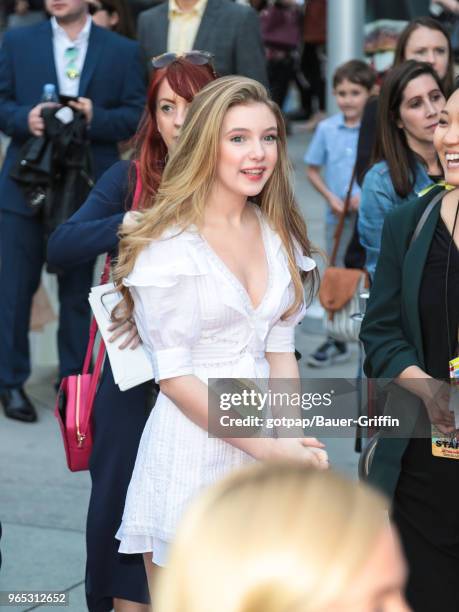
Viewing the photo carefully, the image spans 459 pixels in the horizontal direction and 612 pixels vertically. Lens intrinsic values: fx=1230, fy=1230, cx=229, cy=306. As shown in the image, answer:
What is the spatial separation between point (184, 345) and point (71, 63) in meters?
3.62

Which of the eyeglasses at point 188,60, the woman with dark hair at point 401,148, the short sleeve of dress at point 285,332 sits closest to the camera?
the short sleeve of dress at point 285,332

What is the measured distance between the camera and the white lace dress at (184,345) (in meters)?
3.29

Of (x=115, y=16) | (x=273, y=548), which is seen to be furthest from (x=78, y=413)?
(x=115, y=16)

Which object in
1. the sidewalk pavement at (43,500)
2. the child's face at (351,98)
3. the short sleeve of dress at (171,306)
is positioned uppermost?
the child's face at (351,98)

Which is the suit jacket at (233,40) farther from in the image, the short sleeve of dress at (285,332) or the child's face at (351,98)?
the short sleeve of dress at (285,332)

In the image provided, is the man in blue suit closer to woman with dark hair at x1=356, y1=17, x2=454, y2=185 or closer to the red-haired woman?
woman with dark hair at x1=356, y1=17, x2=454, y2=185

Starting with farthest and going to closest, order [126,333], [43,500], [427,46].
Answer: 1. [427,46]
2. [43,500]
3. [126,333]

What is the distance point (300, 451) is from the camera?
10.2 feet

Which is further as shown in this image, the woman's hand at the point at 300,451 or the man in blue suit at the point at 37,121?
the man in blue suit at the point at 37,121

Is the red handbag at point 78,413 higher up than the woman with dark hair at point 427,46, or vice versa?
the woman with dark hair at point 427,46

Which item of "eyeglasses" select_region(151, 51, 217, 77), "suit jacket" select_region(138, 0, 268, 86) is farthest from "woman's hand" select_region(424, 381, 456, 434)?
"suit jacket" select_region(138, 0, 268, 86)

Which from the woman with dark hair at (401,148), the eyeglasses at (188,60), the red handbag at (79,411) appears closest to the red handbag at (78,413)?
the red handbag at (79,411)

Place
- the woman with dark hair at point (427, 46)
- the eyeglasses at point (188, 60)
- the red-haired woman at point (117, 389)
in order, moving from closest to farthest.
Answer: the red-haired woman at point (117, 389), the eyeglasses at point (188, 60), the woman with dark hair at point (427, 46)

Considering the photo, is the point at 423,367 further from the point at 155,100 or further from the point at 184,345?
the point at 155,100
